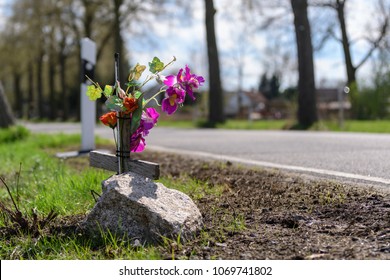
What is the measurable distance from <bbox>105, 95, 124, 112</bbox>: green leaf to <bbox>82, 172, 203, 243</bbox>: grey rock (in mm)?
412

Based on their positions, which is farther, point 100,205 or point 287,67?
point 287,67

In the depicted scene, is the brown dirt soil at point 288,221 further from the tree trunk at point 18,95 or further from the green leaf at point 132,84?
the tree trunk at point 18,95

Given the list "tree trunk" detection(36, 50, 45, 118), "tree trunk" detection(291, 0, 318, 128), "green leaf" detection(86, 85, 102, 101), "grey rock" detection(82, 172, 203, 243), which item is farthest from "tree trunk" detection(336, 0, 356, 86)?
"grey rock" detection(82, 172, 203, 243)

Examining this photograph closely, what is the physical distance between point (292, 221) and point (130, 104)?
1183 mm

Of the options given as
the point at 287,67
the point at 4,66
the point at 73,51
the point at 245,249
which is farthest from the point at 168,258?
the point at 287,67

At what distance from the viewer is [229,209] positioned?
3281 mm

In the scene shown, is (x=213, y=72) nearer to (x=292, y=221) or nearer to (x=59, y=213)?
(x=59, y=213)

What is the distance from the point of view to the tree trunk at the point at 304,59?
49.9 ft

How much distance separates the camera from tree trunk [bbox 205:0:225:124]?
18703 mm

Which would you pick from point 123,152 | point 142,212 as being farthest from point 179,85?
point 142,212

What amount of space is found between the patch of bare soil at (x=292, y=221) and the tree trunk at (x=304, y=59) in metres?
11.4

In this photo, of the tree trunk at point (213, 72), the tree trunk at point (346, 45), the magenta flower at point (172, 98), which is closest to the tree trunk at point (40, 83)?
the tree trunk at point (213, 72)

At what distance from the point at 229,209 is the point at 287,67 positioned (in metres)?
47.5
